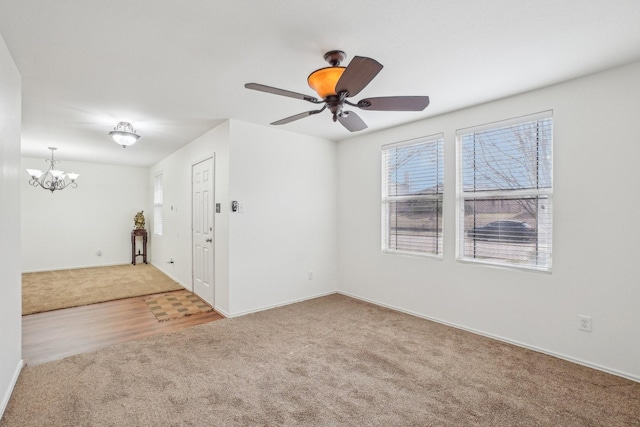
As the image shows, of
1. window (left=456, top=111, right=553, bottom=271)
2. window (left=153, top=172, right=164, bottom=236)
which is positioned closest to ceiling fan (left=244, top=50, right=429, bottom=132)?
window (left=456, top=111, right=553, bottom=271)

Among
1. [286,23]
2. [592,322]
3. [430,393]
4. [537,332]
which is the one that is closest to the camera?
[286,23]

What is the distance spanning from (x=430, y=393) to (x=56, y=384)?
273 cm

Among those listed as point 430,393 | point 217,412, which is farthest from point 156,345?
point 430,393

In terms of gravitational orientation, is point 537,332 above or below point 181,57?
below

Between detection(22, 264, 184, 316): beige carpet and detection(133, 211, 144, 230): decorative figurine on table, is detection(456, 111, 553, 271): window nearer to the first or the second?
detection(22, 264, 184, 316): beige carpet

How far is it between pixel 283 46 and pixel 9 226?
230 centimetres

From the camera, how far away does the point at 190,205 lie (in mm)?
4977

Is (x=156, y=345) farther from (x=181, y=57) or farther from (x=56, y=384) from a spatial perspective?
(x=181, y=57)

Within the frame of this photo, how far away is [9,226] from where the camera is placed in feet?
7.20

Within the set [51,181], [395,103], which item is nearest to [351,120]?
[395,103]

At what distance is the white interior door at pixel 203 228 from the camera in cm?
426

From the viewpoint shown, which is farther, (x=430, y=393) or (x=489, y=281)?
(x=489, y=281)

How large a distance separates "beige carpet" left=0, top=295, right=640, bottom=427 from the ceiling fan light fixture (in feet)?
6.91

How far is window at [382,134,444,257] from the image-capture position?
3.75 m
